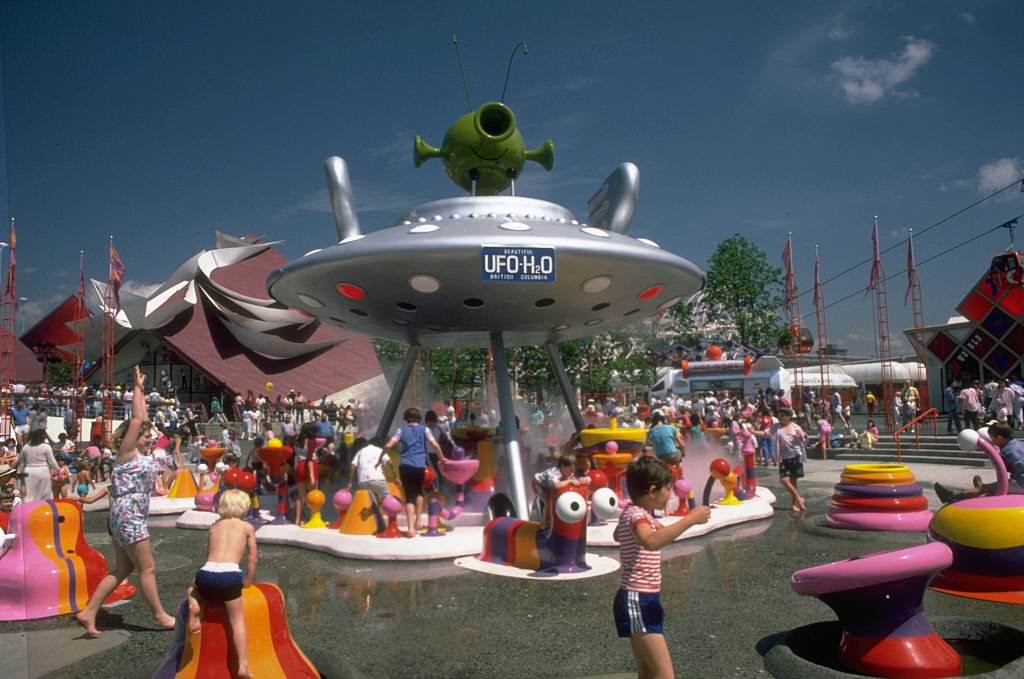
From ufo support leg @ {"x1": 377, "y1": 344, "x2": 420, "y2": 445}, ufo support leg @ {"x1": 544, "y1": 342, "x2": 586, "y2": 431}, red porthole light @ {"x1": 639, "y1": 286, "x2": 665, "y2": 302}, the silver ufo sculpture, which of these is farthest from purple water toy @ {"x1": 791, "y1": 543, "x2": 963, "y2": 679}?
ufo support leg @ {"x1": 544, "y1": 342, "x2": 586, "y2": 431}

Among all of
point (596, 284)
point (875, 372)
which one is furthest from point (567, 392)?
point (875, 372)

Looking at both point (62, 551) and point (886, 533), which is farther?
point (886, 533)

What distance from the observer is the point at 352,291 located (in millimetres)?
10805

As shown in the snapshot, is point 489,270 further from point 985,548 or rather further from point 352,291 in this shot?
point 985,548

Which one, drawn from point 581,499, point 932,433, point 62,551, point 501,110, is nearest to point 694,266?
point 501,110

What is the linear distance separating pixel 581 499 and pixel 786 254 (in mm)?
33218

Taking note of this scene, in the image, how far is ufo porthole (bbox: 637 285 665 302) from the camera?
37.3ft

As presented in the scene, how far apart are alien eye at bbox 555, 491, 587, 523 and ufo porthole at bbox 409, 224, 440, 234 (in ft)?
12.5

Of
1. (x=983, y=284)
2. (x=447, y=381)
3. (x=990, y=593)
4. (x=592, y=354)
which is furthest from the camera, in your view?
(x=592, y=354)

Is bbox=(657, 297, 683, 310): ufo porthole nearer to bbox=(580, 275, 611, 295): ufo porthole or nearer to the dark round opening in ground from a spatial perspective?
bbox=(580, 275, 611, 295): ufo porthole

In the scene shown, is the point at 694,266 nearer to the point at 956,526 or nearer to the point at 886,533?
the point at 886,533

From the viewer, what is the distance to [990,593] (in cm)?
658

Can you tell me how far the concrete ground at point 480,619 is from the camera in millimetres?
5039

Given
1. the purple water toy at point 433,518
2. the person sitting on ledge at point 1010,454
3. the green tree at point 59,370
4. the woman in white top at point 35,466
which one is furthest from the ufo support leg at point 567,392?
the green tree at point 59,370
